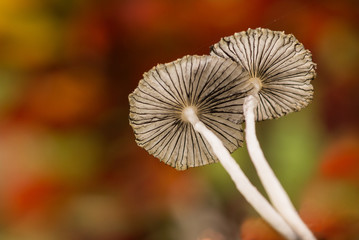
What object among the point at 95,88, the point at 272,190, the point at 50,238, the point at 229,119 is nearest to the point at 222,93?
the point at 229,119

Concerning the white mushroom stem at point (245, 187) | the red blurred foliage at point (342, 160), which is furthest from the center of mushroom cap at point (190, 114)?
the red blurred foliage at point (342, 160)

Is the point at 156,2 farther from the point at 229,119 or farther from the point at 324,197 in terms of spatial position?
the point at 324,197

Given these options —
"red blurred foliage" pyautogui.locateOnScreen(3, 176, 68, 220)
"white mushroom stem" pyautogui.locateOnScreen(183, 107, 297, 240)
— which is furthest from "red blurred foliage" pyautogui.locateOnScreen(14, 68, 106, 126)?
"white mushroom stem" pyautogui.locateOnScreen(183, 107, 297, 240)

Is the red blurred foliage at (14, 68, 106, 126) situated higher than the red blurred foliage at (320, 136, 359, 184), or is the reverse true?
the red blurred foliage at (14, 68, 106, 126)

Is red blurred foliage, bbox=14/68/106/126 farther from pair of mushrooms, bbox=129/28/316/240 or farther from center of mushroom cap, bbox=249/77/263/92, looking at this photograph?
center of mushroom cap, bbox=249/77/263/92

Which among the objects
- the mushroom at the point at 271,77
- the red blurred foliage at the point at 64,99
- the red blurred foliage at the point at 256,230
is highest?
the red blurred foliage at the point at 64,99

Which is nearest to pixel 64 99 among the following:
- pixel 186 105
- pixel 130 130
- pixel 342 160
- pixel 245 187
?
pixel 130 130

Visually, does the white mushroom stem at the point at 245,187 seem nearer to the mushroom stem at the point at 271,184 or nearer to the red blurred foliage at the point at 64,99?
the mushroom stem at the point at 271,184

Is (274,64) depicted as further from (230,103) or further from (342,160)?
(342,160)
